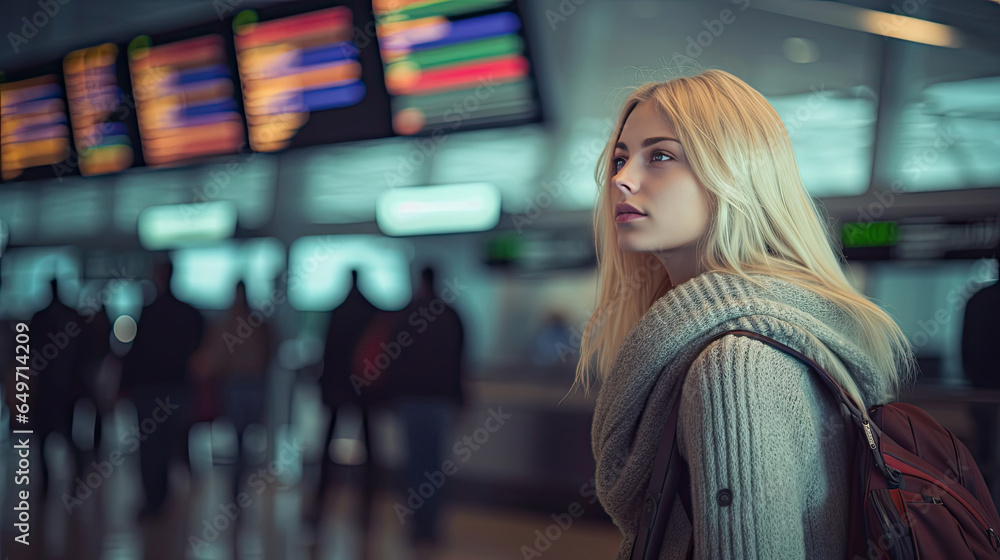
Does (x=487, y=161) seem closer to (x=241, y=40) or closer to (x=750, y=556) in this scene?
(x=241, y=40)

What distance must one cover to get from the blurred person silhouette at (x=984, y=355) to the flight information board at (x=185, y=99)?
12.2 ft

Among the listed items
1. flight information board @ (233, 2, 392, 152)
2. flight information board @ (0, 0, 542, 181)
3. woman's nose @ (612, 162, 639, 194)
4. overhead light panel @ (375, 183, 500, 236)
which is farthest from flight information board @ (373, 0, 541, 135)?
woman's nose @ (612, 162, 639, 194)

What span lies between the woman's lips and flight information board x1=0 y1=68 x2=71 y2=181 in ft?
14.3

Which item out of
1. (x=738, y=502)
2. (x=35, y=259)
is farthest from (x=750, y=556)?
(x=35, y=259)

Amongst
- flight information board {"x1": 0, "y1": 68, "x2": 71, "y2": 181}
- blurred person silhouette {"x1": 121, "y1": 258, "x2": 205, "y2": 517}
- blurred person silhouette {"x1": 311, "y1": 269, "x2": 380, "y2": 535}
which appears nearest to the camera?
blurred person silhouette {"x1": 311, "y1": 269, "x2": 380, "y2": 535}

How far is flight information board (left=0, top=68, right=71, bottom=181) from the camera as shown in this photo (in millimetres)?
4312

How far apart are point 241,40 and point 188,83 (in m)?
0.50

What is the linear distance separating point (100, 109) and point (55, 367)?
1662 mm

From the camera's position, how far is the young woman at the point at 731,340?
0.97 meters

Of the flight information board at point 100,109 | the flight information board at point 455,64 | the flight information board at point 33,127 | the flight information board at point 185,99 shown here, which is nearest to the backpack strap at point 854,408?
the flight information board at point 455,64

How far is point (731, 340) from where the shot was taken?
1.03 m

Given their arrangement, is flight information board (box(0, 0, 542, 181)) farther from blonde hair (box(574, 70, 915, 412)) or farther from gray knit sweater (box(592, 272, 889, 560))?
gray knit sweater (box(592, 272, 889, 560))

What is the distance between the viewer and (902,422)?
3.67ft

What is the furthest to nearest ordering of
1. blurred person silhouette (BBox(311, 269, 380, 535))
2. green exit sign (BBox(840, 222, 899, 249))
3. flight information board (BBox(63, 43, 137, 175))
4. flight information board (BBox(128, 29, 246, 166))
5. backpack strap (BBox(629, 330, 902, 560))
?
A: flight information board (BBox(63, 43, 137, 175)) → flight information board (BBox(128, 29, 246, 166)) → blurred person silhouette (BBox(311, 269, 380, 535)) → green exit sign (BBox(840, 222, 899, 249)) → backpack strap (BBox(629, 330, 902, 560))
